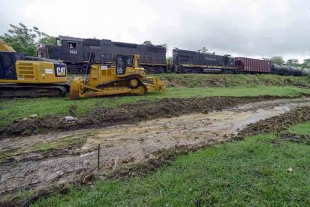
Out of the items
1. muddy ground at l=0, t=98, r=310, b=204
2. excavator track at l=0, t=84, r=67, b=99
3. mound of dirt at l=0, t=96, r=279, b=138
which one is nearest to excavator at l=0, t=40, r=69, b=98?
excavator track at l=0, t=84, r=67, b=99

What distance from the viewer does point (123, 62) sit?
449 inches

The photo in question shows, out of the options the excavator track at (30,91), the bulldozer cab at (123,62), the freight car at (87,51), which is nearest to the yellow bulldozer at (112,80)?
the bulldozer cab at (123,62)

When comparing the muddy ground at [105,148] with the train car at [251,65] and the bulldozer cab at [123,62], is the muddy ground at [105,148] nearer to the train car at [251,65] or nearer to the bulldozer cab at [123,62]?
the bulldozer cab at [123,62]

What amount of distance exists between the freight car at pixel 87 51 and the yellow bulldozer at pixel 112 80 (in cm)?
438

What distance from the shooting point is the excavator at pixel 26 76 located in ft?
31.6

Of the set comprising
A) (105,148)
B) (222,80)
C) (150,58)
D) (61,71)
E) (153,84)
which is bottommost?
(105,148)

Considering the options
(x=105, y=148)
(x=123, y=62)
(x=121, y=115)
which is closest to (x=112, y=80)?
(x=123, y=62)

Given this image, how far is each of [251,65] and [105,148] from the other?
102 feet

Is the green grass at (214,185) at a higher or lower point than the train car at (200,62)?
lower

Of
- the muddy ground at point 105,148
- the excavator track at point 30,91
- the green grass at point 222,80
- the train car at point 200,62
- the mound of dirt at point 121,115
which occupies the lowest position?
the muddy ground at point 105,148

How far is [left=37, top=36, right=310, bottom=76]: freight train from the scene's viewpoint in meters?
17.0

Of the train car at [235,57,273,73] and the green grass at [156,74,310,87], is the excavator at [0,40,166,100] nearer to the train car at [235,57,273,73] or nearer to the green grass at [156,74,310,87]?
the green grass at [156,74,310,87]

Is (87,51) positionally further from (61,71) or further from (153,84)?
(153,84)

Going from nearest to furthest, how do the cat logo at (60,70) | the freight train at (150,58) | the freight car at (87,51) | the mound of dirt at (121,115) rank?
the mound of dirt at (121,115), the cat logo at (60,70), the freight car at (87,51), the freight train at (150,58)
